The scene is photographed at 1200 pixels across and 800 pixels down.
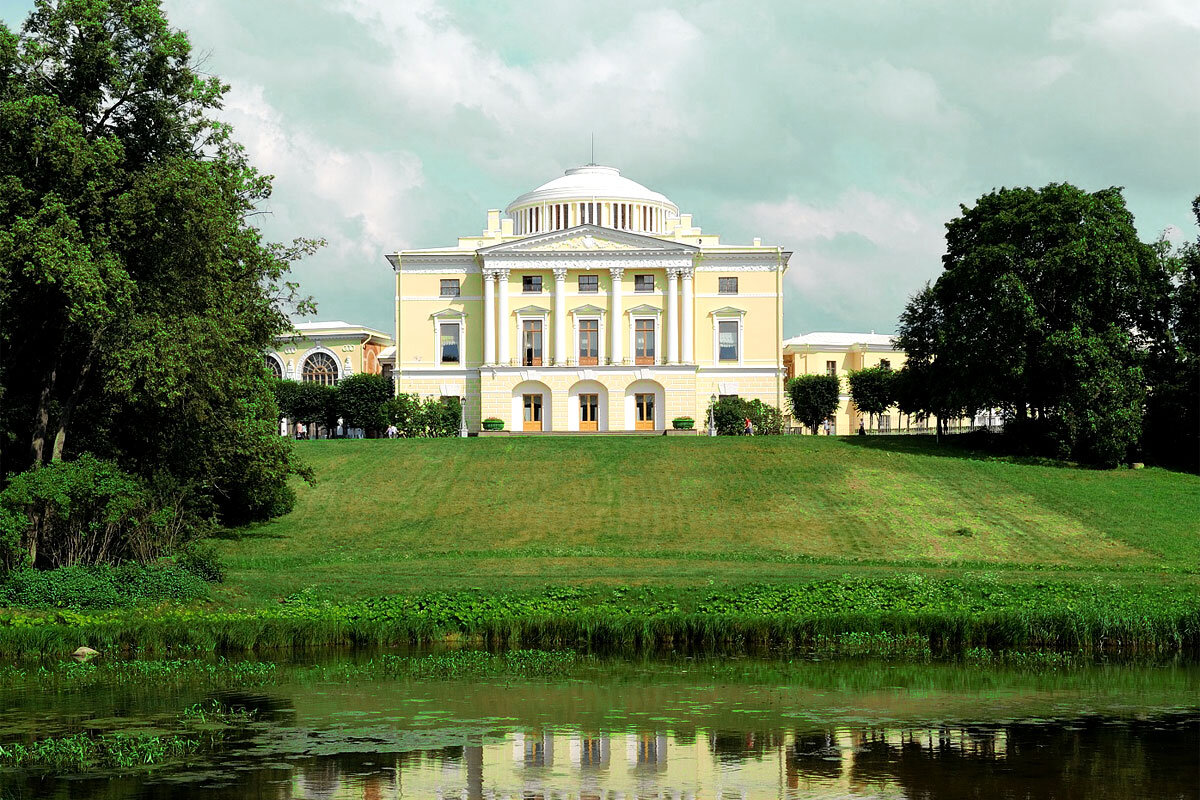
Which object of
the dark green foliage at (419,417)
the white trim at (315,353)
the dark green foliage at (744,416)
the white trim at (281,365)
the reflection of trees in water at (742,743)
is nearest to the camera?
the reflection of trees in water at (742,743)

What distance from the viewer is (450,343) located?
77.2 metres

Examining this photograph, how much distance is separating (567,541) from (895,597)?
50.4 ft

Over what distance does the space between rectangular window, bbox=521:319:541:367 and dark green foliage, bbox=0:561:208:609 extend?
165 ft

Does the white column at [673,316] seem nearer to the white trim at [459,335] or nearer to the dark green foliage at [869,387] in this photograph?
the white trim at [459,335]

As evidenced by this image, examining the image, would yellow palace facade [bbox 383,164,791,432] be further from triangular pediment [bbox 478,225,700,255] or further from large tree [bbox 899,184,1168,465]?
large tree [bbox 899,184,1168,465]

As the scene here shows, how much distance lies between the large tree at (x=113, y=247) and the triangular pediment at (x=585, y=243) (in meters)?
44.8

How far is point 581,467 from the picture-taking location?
50.2 metres

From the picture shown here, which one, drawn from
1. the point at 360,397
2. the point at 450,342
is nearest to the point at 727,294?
the point at 450,342

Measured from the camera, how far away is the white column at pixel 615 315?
7512 centimetres

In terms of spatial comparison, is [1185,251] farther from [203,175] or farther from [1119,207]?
[203,175]

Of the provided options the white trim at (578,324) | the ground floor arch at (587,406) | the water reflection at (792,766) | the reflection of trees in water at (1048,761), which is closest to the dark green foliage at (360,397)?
the ground floor arch at (587,406)

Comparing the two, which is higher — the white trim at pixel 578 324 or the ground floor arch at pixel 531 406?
the white trim at pixel 578 324

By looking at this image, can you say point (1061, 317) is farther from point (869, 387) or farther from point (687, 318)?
point (869, 387)

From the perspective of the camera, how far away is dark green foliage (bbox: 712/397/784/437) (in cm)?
7138
